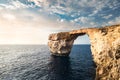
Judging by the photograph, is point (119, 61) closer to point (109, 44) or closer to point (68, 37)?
point (109, 44)

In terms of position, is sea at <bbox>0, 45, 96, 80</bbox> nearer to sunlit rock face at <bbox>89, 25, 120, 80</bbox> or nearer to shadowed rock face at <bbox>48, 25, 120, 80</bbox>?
shadowed rock face at <bbox>48, 25, 120, 80</bbox>

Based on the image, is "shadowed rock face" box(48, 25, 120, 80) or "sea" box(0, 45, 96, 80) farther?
"sea" box(0, 45, 96, 80)

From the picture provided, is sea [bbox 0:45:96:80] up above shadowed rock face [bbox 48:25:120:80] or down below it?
below

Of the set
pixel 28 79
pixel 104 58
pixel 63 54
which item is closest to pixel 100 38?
pixel 104 58

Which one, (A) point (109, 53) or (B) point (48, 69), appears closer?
(A) point (109, 53)

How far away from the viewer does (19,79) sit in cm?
3106

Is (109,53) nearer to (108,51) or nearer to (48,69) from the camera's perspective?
(108,51)

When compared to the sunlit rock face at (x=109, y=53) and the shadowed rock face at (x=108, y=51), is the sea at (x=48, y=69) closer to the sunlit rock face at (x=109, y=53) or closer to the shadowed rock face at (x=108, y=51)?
the shadowed rock face at (x=108, y=51)

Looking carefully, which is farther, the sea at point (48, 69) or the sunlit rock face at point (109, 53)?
the sea at point (48, 69)

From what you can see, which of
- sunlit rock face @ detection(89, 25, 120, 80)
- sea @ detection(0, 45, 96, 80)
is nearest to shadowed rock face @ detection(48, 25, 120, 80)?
sunlit rock face @ detection(89, 25, 120, 80)

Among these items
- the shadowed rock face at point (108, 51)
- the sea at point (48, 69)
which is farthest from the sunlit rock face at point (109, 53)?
the sea at point (48, 69)

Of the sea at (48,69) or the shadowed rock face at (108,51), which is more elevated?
the shadowed rock face at (108,51)

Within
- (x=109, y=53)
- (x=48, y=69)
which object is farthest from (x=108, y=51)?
(x=48, y=69)

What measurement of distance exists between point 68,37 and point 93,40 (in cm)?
2068
